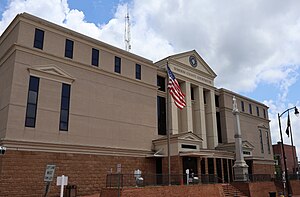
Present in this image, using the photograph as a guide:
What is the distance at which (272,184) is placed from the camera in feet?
113

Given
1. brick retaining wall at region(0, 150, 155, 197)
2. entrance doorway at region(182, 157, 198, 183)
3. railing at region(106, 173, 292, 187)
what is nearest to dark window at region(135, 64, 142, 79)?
brick retaining wall at region(0, 150, 155, 197)

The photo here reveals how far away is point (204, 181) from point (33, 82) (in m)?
19.5

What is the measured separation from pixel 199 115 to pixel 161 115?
741 cm

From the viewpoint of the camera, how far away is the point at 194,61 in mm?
45062

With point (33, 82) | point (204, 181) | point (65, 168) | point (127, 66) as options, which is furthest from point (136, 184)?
point (127, 66)

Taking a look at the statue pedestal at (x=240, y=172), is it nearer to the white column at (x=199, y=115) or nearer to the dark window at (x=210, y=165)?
the dark window at (x=210, y=165)

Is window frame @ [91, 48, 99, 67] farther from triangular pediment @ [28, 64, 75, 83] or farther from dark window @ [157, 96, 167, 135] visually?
dark window @ [157, 96, 167, 135]

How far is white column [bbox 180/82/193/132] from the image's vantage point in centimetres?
4128

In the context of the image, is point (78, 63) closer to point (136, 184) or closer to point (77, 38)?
point (77, 38)

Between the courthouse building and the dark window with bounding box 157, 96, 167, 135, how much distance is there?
0.11 metres

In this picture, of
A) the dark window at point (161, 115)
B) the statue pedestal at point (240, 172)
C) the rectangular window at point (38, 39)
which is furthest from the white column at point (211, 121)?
the rectangular window at point (38, 39)

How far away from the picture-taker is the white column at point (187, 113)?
41.3 metres

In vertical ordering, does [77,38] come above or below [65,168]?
above

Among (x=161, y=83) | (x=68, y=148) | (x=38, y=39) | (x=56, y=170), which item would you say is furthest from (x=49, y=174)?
(x=161, y=83)
